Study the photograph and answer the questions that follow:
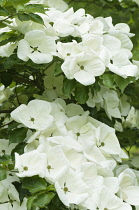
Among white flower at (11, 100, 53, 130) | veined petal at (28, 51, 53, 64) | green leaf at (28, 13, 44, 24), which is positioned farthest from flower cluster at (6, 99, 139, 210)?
green leaf at (28, 13, 44, 24)

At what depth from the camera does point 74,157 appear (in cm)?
122

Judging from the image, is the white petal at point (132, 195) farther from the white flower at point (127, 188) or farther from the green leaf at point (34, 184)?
the green leaf at point (34, 184)

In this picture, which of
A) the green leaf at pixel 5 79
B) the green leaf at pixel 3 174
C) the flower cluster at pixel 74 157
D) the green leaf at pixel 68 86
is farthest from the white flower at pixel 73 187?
the green leaf at pixel 5 79

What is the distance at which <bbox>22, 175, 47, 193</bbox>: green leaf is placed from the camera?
1.06 metres

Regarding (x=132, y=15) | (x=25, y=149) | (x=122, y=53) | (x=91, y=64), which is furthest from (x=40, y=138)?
(x=132, y=15)

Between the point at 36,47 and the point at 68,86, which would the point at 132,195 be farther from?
the point at 36,47

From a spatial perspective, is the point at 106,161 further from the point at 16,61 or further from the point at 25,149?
the point at 16,61

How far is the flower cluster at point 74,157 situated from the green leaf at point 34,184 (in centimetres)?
1

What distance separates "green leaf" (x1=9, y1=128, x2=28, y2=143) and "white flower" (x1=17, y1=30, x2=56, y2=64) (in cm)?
A: 20

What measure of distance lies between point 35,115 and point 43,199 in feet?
1.07

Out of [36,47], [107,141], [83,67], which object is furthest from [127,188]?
[36,47]

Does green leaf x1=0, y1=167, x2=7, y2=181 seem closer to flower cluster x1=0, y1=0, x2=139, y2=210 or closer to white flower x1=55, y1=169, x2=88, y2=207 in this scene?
flower cluster x1=0, y1=0, x2=139, y2=210

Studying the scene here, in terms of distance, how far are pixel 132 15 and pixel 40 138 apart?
1.77 m

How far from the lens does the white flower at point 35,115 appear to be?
127 centimetres
